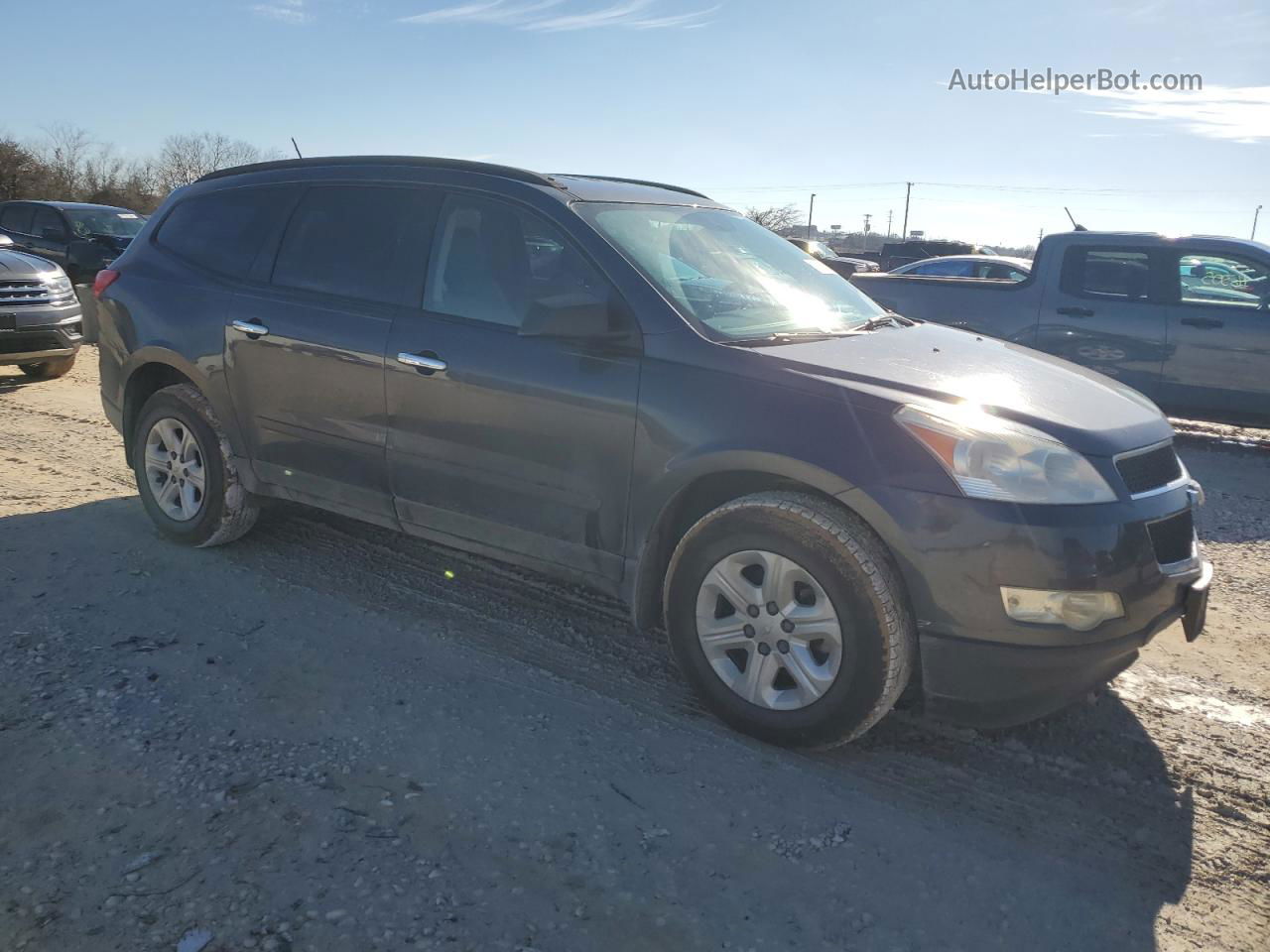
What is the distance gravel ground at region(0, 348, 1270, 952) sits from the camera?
7.70ft

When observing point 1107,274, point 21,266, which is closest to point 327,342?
point 21,266

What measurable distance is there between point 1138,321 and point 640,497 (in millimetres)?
6205

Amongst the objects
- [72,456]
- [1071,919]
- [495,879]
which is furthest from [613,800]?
[72,456]

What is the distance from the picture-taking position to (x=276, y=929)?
2242 millimetres

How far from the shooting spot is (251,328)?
4285 mm

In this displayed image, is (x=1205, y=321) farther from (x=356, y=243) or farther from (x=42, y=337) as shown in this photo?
(x=42, y=337)

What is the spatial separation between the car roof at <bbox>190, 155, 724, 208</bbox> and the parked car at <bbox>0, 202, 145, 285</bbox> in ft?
34.0

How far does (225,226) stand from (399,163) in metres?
1.11

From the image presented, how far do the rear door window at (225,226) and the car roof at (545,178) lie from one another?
0.14 meters

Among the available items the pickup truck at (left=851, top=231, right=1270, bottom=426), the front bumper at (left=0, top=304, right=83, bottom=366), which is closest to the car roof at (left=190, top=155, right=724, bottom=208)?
the pickup truck at (left=851, top=231, right=1270, bottom=426)

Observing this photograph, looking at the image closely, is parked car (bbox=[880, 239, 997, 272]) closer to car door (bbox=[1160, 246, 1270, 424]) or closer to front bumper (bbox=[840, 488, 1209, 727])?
car door (bbox=[1160, 246, 1270, 424])

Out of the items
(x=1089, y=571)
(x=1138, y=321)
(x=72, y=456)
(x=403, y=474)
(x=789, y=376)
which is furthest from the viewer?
(x=1138, y=321)

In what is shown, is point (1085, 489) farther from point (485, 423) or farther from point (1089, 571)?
point (485, 423)

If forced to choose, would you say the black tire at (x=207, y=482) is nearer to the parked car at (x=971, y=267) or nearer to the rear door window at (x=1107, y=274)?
the rear door window at (x=1107, y=274)
